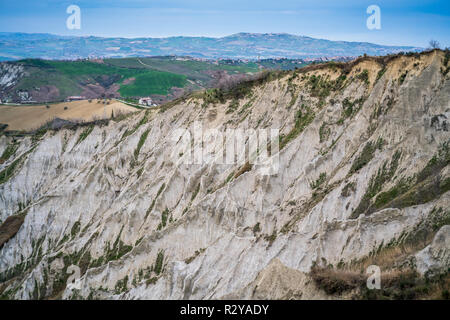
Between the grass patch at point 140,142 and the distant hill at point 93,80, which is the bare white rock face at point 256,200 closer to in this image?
the grass patch at point 140,142

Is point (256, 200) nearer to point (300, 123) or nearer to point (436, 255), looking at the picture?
point (300, 123)

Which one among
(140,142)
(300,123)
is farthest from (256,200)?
(140,142)

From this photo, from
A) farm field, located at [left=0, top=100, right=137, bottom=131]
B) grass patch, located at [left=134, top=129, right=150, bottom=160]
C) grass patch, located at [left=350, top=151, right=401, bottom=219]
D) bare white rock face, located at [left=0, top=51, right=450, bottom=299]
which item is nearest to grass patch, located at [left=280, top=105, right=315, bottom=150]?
bare white rock face, located at [left=0, top=51, right=450, bottom=299]

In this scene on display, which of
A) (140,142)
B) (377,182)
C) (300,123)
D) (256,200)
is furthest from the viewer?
(140,142)

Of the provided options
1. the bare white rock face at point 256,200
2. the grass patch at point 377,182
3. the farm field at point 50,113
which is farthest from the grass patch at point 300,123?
the farm field at point 50,113

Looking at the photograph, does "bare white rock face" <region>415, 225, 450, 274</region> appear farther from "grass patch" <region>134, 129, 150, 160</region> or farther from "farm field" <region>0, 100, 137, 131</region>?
"farm field" <region>0, 100, 137, 131</region>

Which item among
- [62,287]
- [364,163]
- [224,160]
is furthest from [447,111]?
[62,287]
